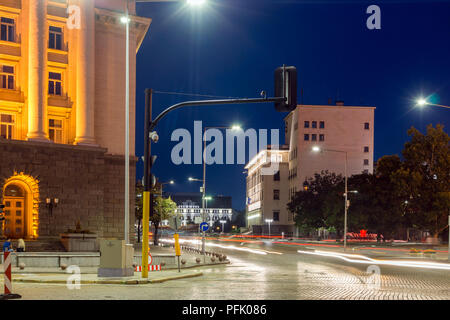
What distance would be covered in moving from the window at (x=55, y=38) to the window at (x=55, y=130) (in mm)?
5576

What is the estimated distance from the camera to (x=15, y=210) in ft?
119

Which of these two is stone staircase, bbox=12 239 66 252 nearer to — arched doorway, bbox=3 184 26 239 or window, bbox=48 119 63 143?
arched doorway, bbox=3 184 26 239

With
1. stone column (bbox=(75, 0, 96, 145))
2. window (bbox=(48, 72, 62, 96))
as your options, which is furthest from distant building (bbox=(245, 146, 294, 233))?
stone column (bbox=(75, 0, 96, 145))

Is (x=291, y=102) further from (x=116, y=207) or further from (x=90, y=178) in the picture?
(x=116, y=207)

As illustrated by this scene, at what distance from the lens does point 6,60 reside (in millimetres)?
37688

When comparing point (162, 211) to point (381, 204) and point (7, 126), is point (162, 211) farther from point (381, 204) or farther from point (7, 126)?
point (381, 204)

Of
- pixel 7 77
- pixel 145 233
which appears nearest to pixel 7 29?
pixel 7 77

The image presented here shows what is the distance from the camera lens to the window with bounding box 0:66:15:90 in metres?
37.7

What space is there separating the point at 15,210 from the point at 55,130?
685cm

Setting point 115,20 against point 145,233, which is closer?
point 145,233

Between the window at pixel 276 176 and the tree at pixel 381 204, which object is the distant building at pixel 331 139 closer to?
the window at pixel 276 176

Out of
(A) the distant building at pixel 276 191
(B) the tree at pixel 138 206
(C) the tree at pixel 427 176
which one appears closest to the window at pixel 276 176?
(A) the distant building at pixel 276 191
